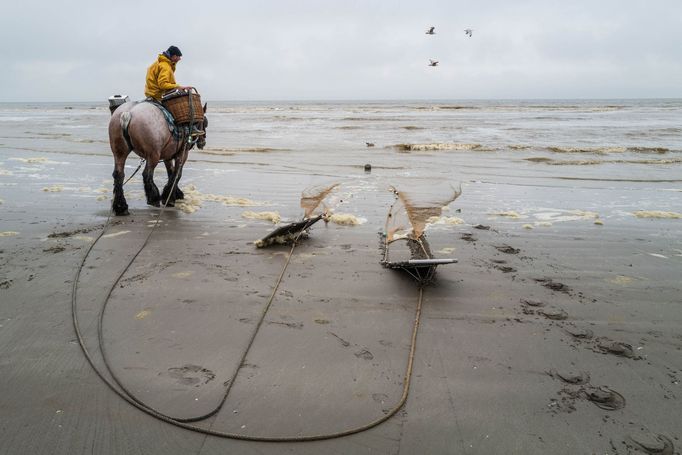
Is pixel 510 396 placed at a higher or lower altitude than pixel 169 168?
lower

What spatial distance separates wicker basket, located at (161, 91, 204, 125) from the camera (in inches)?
284

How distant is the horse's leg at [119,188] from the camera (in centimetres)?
664

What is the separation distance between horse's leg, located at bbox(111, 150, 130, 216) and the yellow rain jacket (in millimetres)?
1192

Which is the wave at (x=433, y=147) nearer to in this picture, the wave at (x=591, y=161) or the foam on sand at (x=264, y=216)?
the wave at (x=591, y=161)

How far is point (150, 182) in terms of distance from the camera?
7.09m

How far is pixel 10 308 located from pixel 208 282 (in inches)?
64.1

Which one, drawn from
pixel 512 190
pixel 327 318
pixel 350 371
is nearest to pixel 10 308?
pixel 327 318

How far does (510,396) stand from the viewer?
8.62ft

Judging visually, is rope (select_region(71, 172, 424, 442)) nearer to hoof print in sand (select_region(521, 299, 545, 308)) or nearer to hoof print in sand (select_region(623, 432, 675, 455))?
hoof print in sand (select_region(521, 299, 545, 308))

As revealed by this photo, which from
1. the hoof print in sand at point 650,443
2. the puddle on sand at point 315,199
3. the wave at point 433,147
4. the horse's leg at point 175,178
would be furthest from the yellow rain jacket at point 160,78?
the wave at point 433,147

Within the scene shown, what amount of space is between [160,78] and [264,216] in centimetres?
298

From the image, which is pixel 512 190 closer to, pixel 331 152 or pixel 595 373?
pixel 595 373

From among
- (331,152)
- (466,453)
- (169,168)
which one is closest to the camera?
(466,453)

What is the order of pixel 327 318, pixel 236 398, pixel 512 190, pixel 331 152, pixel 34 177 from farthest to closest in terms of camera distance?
pixel 331 152 < pixel 34 177 < pixel 512 190 < pixel 327 318 < pixel 236 398
